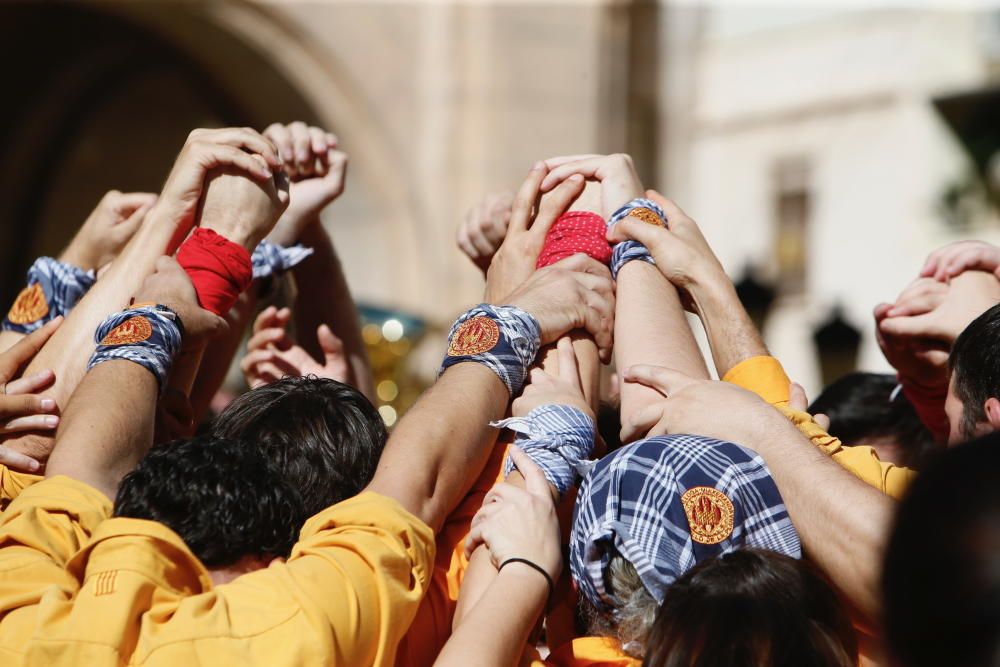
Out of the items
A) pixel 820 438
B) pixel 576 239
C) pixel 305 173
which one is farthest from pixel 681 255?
pixel 305 173

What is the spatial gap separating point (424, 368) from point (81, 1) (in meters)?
3.36

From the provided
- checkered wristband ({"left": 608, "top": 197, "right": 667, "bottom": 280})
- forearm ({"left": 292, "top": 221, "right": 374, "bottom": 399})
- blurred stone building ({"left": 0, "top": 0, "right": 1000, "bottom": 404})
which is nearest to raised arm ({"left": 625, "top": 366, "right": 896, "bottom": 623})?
checkered wristband ({"left": 608, "top": 197, "right": 667, "bottom": 280})

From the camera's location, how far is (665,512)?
154 centimetres

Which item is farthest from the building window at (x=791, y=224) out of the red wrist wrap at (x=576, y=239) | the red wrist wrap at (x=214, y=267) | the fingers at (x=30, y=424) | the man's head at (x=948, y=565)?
the man's head at (x=948, y=565)

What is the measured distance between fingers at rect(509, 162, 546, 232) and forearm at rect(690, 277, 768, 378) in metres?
0.37

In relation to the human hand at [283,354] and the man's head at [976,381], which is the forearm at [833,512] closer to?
the man's head at [976,381]

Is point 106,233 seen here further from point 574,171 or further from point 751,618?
point 751,618

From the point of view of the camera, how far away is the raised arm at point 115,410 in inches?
66.3

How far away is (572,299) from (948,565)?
1.22 metres

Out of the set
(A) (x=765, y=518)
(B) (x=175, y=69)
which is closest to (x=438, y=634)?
(A) (x=765, y=518)

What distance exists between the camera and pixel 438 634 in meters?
1.68

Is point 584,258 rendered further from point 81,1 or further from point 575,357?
point 81,1

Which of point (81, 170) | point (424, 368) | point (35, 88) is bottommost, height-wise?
point (424, 368)

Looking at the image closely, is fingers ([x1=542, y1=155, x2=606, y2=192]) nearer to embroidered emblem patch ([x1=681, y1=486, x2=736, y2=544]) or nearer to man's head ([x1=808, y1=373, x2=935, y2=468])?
man's head ([x1=808, y1=373, x2=935, y2=468])
